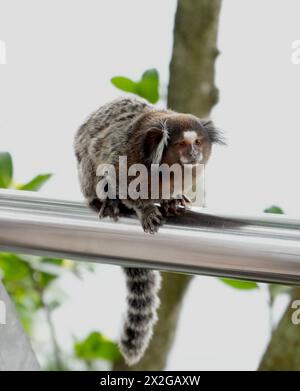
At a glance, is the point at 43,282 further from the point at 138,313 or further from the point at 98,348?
the point at 138,313

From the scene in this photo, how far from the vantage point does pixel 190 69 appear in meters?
1.71

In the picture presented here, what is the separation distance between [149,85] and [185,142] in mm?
462

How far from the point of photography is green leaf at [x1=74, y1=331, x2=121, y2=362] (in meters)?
1.70

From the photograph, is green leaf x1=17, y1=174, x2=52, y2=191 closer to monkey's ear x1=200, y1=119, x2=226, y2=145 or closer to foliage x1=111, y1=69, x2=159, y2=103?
foliage x1=111, y1=69, x2=159, y2=103

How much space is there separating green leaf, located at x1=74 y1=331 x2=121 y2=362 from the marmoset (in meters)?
0.58

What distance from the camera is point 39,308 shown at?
204 centimetres

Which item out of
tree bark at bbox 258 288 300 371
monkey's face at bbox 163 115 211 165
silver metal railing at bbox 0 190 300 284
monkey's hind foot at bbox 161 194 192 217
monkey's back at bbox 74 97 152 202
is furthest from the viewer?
tree bark at bbox 258 288 300 371

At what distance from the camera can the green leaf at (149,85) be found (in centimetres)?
151

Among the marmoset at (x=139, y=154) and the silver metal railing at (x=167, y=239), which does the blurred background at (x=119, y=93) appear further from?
the silver metal railing at (x=167, y=239)

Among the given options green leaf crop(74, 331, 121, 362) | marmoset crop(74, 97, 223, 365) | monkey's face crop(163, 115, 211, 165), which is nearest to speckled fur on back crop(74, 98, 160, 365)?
marmoset crop(74, 97, 223, 365)

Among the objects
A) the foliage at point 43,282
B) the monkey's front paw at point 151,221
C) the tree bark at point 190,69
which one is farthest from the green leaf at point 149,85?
the monkey's front paw at point 151,221

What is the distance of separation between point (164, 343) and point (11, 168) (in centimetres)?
70

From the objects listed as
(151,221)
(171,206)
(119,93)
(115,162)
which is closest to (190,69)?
(119,93)

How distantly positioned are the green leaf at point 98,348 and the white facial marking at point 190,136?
0.77 meters
